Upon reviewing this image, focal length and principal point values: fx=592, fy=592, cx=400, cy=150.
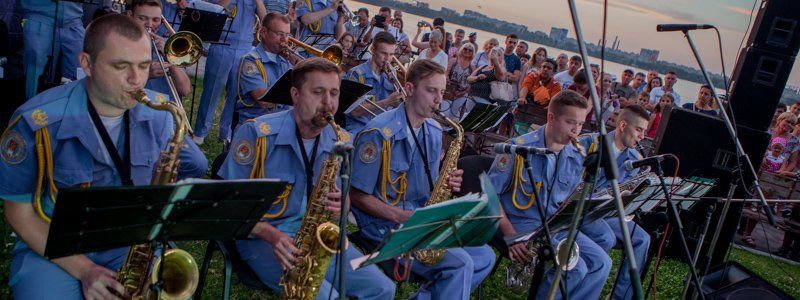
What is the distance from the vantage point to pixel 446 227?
2.80 metres

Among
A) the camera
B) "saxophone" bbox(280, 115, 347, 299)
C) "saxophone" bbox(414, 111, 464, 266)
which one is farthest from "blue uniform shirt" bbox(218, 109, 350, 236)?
the camera

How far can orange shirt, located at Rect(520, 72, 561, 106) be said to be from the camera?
10625 mm

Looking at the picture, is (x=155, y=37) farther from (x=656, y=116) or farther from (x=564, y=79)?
(x=656, y=116)

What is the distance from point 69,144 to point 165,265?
0.73 m

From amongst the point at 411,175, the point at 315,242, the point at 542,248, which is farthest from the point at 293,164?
the point at 542,248

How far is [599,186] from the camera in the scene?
Answer: 5652 millimetres

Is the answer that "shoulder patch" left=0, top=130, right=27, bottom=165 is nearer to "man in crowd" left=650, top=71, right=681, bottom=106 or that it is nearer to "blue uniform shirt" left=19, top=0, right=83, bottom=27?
"blue uniform shirt" left=19, top=0, right=83, bottom=27

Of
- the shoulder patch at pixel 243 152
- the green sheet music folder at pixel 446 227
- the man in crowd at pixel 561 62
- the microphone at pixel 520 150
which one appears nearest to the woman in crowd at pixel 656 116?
the man in crowd at pixel 561 62

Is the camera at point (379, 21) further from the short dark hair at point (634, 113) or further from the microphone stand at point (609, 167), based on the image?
the microphone stand at point (609, 167)

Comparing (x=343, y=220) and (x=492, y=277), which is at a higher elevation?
(x=343, y=220)

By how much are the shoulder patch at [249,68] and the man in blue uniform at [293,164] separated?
2157 millimetres

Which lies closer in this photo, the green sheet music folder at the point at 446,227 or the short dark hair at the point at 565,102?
the green sheet music folder at the point at 446,227

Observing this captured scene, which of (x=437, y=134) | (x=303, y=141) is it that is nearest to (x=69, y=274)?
(x=303, y=141)

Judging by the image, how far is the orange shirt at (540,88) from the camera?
10625 millimetres
